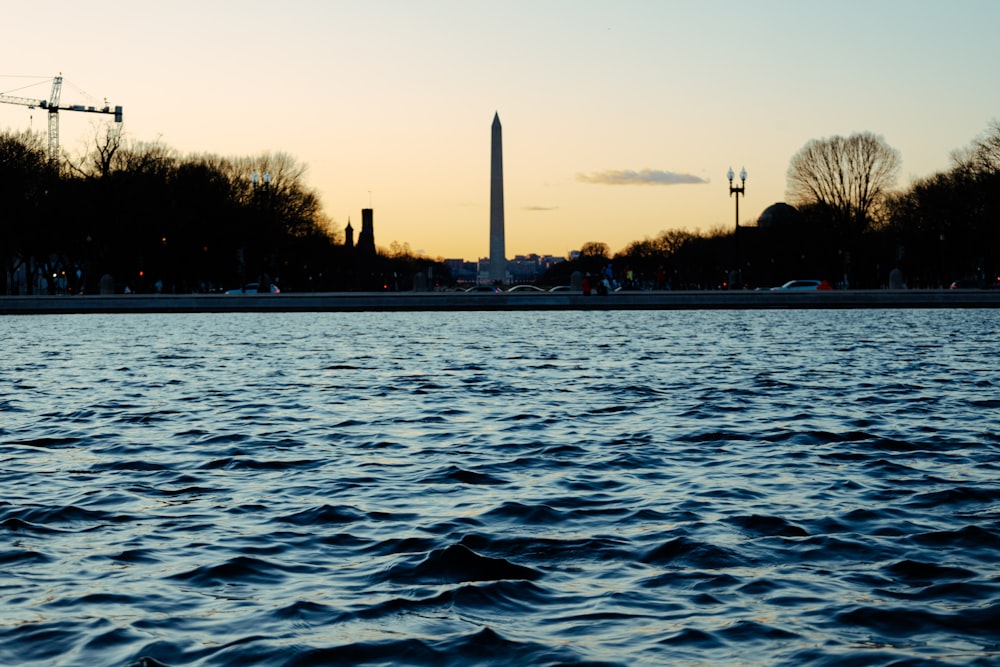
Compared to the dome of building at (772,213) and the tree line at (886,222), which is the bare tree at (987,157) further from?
the dome of building at (772,213)

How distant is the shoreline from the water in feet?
143

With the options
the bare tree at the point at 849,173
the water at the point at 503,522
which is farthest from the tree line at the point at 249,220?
the water at the point at 503,522

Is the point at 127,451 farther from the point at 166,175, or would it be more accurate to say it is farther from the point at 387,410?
the point at 166,175

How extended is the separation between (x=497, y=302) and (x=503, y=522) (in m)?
61.3

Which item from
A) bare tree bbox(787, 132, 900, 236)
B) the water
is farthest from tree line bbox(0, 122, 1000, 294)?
the water

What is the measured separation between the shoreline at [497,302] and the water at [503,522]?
43.6 metres

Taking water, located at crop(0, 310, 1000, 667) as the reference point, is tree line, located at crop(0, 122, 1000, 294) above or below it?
above

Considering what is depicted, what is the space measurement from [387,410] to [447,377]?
20.7 ft

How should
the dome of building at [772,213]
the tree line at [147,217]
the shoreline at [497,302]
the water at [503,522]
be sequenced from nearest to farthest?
the water at [503,522] < the shoreline at [497,302] < the tree line at [147,217] < the dome of building at [772,213]

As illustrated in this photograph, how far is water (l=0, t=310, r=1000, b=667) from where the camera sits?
6812 millimetres

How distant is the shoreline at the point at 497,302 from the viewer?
66188 mm

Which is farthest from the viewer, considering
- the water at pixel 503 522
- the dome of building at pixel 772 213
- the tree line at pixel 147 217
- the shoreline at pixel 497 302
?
the dome of building at pixel 772 213

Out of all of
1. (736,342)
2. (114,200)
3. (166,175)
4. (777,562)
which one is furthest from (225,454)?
(166,175)

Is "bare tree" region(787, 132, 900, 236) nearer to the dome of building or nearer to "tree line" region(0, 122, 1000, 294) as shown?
"tree line" region(0, 122, 1000, 294)
